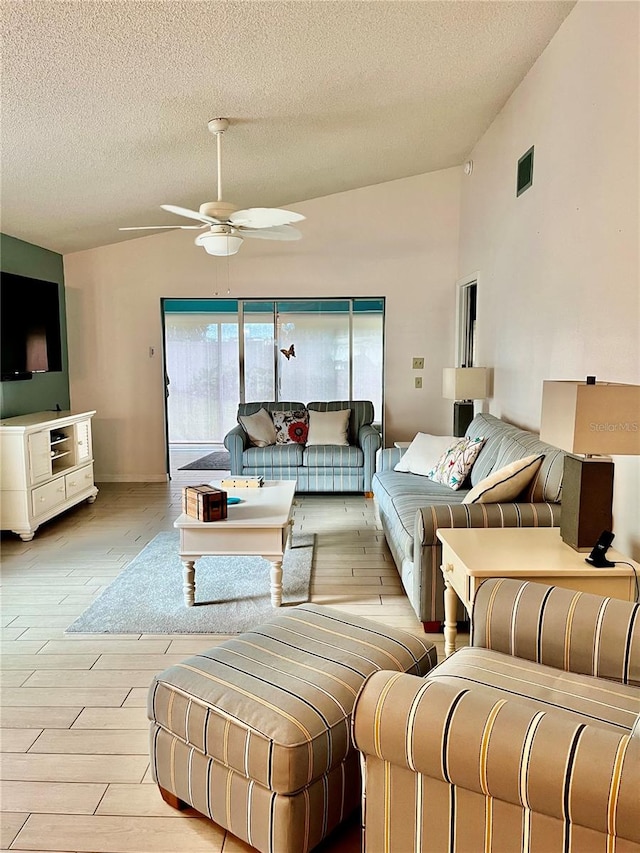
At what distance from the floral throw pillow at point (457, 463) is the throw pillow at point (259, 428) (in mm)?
2077

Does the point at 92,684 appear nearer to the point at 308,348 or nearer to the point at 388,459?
the point at 388,459

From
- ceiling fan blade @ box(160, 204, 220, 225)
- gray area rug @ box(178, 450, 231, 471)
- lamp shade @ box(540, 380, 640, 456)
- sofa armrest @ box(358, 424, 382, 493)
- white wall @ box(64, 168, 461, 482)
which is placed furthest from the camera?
gray area rug @ box(178, 450, 231, 471)

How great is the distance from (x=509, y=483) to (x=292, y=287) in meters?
4.26

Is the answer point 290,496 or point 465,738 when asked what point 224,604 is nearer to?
point 290,496

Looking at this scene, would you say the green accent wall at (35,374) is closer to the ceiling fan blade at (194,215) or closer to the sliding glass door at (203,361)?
the sliding glass door at (203,361)

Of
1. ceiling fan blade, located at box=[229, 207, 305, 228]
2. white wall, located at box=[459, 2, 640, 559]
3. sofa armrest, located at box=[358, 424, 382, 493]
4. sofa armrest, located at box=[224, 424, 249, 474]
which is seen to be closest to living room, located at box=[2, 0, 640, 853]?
white wall, located at box=[459, 2, 640, 559]

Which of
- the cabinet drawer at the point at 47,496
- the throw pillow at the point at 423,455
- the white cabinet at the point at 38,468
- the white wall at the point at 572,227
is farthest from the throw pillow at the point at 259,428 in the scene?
the white wall at the point at 572,227

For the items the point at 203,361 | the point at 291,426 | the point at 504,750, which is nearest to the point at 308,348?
the point at 291,426

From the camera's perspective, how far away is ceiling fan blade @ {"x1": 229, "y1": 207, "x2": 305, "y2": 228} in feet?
11.8

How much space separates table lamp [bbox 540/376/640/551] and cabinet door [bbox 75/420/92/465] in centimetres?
429

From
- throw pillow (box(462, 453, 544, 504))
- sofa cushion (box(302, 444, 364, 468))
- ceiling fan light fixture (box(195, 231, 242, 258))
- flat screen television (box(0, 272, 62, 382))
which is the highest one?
ceiling fan light fixture (box(195, 231, 242, 258))

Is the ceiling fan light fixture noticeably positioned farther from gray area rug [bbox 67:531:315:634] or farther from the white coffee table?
gray area rug [bbox 67:531:315:634]

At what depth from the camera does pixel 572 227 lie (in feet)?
10.9

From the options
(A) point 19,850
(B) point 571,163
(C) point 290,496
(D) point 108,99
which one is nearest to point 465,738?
(A) point 19,850
